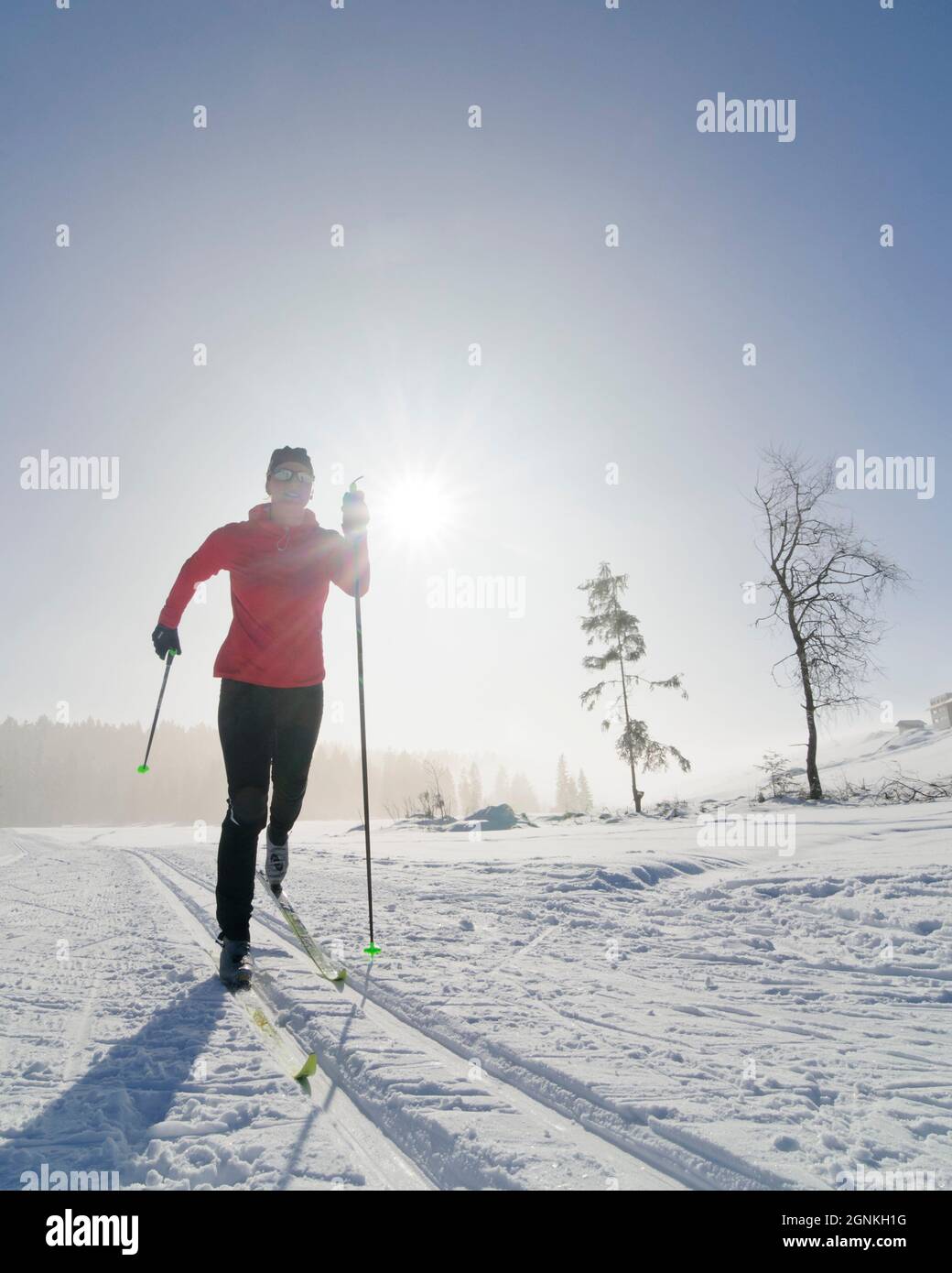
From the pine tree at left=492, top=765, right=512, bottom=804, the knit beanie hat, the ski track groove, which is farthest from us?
the pine tree at left=492, top=765, right=512, bottom=804

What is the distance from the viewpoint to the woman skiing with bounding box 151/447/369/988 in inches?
120

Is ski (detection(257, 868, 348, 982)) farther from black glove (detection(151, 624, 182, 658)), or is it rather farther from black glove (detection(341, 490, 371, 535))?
black glove (detection(341, 490, 371, 535))

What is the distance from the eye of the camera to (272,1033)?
2104 millimetres

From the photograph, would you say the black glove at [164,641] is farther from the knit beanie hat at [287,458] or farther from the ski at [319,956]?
the ski at [319,956]

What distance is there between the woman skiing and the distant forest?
7689 centimetres

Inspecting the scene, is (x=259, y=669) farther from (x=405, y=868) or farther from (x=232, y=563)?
(x=405, y=868)

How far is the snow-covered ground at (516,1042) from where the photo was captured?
137 cm

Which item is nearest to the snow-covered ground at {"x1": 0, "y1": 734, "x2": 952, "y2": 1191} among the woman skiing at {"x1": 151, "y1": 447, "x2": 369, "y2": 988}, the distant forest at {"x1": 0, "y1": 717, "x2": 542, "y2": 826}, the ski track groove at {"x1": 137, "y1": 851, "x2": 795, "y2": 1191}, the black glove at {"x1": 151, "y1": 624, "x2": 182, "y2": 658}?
the ski track groove at {"x1": 137, "y1": 851, "x2": 795, "y2": 1191}

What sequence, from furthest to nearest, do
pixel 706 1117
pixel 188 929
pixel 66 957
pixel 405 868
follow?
pixel 405 868
pixel 188 929
pixel 66 957
pixel 706 1117

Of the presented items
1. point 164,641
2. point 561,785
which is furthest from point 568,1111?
point 561,785

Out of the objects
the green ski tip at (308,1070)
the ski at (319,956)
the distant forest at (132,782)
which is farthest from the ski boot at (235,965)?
the distant forest at (132,782)
